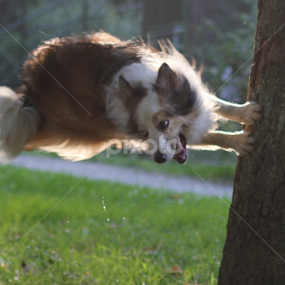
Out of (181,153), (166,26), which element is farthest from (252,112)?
(166,26)

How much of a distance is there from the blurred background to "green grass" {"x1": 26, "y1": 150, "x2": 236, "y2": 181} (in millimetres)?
53

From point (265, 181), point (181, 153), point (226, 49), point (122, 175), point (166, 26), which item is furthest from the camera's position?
point (166, 26)

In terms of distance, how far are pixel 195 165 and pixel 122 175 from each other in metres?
2.00

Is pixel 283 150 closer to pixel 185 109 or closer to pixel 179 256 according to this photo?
pixel 185 109

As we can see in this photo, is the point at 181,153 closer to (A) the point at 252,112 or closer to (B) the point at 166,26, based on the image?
(A) the point at 252,112

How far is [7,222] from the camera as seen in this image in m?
4.49

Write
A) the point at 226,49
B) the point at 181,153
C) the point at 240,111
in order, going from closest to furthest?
the point at 240,111, the point at 181,153, the point at 226,49

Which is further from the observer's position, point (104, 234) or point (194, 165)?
point (194, 165)

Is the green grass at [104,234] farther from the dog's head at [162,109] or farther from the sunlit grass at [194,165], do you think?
the sunlit grass at [194,165]

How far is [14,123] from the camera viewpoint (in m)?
3.71

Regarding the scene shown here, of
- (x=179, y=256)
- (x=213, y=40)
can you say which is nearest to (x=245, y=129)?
(x=179, y=256)

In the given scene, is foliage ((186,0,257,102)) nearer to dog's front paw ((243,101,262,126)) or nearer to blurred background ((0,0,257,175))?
blurred background ((0,0,257,175))

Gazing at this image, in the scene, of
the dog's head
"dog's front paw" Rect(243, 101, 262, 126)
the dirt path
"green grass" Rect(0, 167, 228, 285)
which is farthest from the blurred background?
"dog's front paw" Rect(243, 101, 262, 126)

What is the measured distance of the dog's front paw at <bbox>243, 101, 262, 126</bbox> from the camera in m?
2.70
